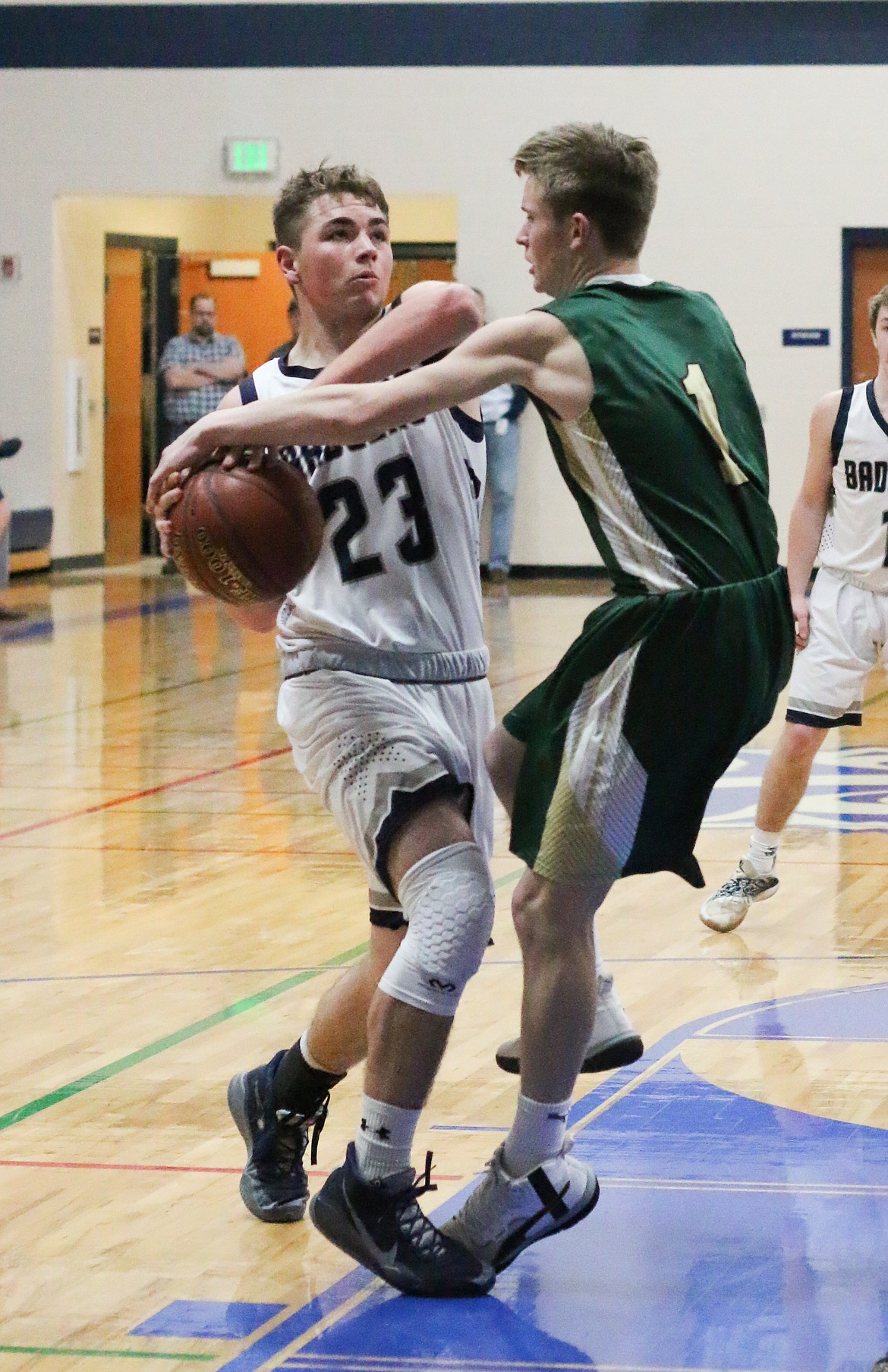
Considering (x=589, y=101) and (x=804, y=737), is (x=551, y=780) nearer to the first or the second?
(x=804, y=737)

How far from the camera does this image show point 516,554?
1545cm

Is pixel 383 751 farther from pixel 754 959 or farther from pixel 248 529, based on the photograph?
pixel 754 959

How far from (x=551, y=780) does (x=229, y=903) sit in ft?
9.04

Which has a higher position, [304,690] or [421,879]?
[304,690]

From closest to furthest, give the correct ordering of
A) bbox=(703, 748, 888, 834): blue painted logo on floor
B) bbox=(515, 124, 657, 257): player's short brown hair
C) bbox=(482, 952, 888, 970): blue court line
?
bbox=(515, 124, 657, 257): player's short brown hair, bbox=(482, 952, 888, 970): blue court line, bbox=(703, 748, 888, 834): blue painted logo on floor

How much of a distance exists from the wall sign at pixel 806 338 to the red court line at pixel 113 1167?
1214cm

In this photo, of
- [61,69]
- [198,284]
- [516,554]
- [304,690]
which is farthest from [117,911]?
[198,284]

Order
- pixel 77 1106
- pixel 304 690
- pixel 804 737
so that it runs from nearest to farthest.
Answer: pixel 304 690 < pixel 77 1106 < pixel 804 737

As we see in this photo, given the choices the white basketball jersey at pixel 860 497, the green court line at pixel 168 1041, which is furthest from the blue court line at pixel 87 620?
the green court line at pixel 168 1041

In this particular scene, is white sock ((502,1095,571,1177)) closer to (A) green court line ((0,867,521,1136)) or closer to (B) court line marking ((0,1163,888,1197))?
(B) court line marking ((0,1163,888,1197))

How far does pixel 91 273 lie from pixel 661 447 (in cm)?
1430

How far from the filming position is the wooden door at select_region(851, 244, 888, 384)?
14875mm

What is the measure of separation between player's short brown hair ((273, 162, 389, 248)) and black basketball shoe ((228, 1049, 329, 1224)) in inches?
53.0

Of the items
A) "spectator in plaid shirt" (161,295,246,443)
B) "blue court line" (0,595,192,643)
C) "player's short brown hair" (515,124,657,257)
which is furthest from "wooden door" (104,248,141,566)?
"player's short brown hair" (515,124,657,257)
